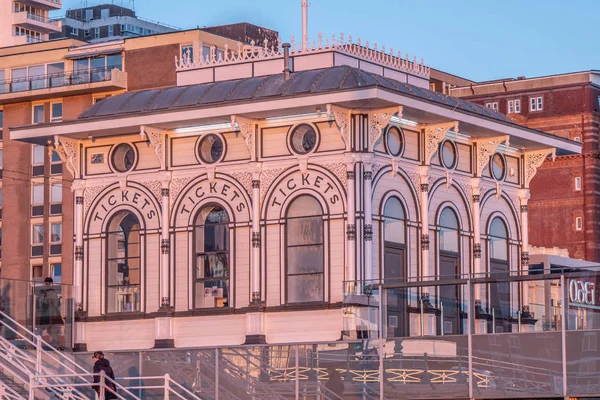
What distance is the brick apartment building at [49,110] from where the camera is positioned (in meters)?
96.6

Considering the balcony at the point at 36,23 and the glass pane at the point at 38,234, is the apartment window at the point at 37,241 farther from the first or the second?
the balcony at the point at 36,23

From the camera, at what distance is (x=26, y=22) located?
12975 centimetres

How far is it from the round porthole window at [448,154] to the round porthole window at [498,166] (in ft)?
6.62

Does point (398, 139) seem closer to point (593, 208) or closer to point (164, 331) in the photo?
point (164, 331)

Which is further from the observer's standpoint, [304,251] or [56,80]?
[56,80]

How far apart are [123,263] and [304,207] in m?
6.46

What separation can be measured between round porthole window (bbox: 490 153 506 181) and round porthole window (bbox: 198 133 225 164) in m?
8.42

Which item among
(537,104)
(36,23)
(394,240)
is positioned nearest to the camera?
(394,240)

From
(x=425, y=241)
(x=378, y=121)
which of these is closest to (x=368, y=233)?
(x=425, y=241)

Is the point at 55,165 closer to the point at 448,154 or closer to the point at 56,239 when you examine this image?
the point at 56,239

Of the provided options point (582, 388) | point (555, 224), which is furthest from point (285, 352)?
point (555, 224)

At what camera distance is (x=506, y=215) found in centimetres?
4756

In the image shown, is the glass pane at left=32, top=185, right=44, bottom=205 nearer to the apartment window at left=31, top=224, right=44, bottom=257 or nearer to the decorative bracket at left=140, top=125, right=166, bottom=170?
the apartment window at left=31, top=224, right=44, bottom=257

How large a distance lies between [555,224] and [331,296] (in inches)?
2957
